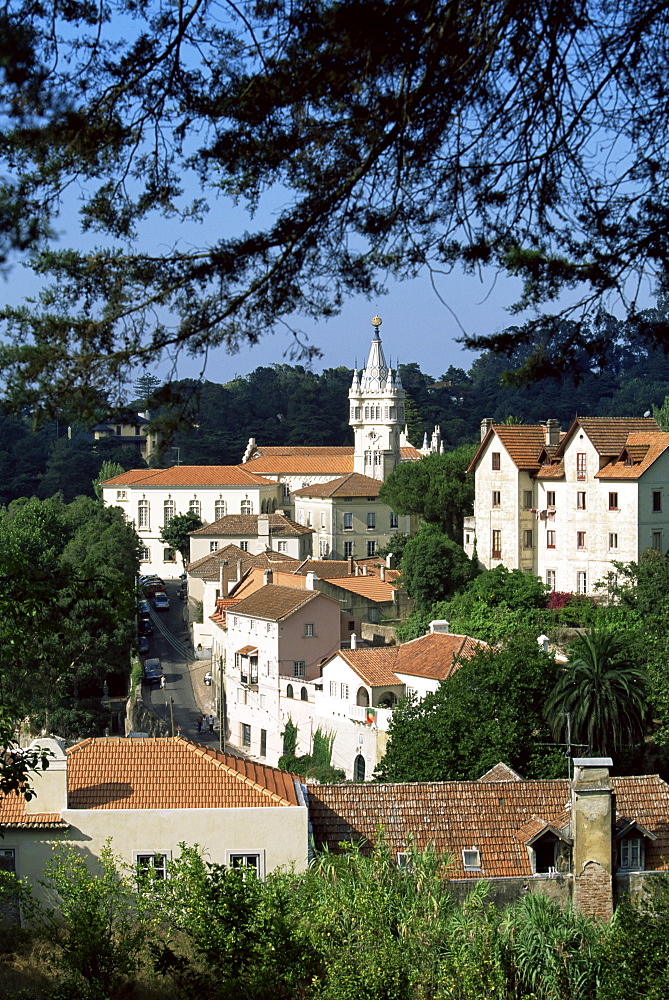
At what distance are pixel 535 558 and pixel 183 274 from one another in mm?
29542

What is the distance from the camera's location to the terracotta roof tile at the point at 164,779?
16203mm

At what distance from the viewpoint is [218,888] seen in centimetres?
1189

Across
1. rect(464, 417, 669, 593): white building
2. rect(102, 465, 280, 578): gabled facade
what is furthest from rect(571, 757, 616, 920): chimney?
rect(102, 465, 280, 578): gabled facade

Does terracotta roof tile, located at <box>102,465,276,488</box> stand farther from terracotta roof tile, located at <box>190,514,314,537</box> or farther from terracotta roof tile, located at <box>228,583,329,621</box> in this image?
terracotta roof tile, located at <box>228,583,329,621</box>

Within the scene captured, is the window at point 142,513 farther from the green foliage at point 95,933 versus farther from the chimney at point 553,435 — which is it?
the green foliage at point 95,933

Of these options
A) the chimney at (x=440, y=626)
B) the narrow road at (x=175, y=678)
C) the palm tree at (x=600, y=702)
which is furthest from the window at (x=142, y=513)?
the palm tree at (x=600, y=702)

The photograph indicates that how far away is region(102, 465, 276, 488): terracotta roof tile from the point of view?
75688mm

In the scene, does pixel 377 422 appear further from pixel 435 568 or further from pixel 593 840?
pixel 593 840

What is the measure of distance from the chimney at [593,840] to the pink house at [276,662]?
20540mm

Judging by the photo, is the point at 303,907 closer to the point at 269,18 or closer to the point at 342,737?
the point at 269,18

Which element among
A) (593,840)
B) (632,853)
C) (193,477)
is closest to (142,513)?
(193,477)

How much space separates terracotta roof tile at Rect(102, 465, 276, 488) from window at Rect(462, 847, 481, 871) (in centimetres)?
5877

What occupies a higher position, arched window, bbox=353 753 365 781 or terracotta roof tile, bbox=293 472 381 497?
terracotta roof tile, bbox=293 472 381 497

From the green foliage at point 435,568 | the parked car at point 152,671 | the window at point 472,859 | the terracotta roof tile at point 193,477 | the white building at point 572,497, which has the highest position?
the terracotta roof tile at point 193,477
